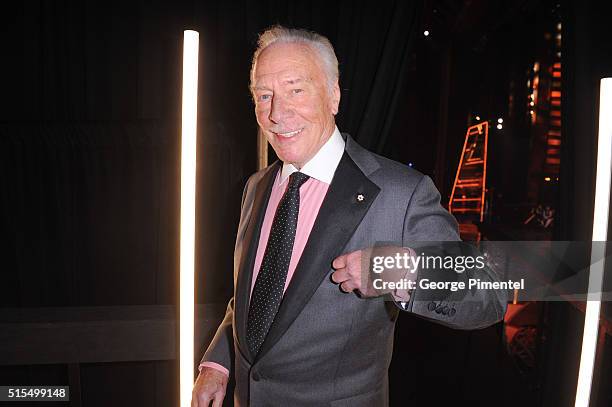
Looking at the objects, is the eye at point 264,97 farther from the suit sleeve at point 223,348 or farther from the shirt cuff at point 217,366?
the shirt cuff at point 217,366

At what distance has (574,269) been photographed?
185 cm

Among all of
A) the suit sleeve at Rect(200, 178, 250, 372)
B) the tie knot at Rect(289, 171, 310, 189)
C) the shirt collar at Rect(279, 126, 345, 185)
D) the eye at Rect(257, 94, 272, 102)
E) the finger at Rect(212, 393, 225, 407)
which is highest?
the eye at Rect(257, 94, 272, 102)

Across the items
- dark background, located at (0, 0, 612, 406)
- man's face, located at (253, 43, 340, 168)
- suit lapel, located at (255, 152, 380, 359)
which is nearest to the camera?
suit lapel, located at (255, 152, 380, 359)

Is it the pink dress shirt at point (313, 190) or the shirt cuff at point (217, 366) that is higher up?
the pink dress shirt at point (313, 190)

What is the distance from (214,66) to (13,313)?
157 centimetres

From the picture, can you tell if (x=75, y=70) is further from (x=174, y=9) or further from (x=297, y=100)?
(x=297, y=100)

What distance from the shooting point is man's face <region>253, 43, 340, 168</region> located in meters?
1.13

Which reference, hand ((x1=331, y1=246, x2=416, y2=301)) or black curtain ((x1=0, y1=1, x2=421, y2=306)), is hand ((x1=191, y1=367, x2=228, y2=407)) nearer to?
hand ((x1=331, y1=246, x2=416, y2=301))

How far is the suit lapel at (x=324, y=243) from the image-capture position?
103 cm

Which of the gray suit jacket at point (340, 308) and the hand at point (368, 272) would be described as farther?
the gray suit jacket at point (340, 308)

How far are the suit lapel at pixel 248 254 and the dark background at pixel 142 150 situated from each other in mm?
729

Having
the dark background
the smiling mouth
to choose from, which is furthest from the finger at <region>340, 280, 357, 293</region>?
the dark background

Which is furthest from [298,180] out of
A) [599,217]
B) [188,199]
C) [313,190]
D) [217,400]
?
[599,217]

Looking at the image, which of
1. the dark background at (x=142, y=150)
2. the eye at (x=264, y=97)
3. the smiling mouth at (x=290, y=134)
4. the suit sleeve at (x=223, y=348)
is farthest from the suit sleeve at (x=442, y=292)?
the dark background at (x=142, y=150)
